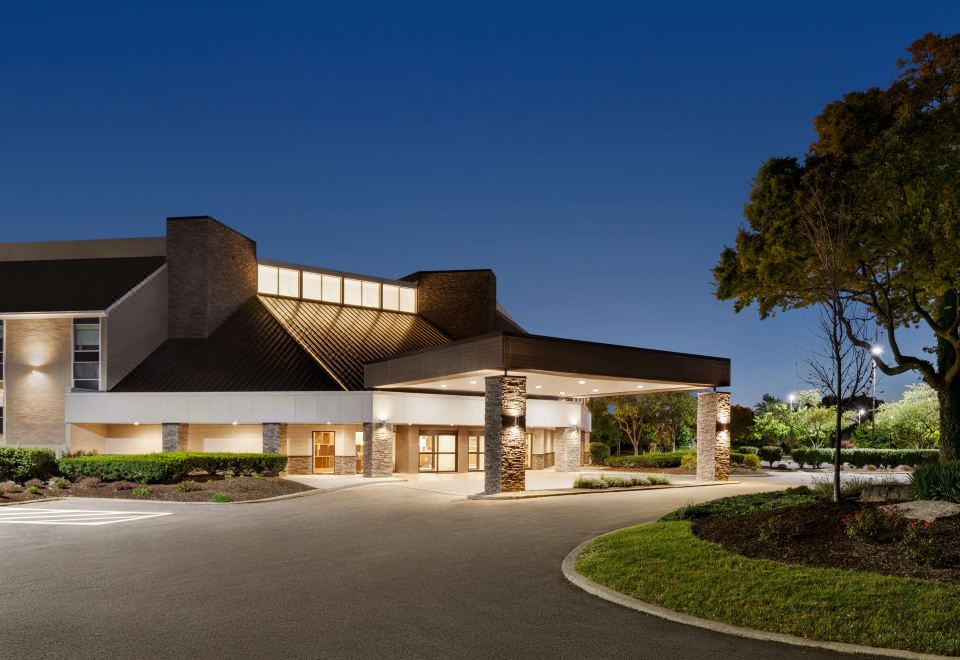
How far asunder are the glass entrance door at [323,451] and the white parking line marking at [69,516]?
15.5 metres

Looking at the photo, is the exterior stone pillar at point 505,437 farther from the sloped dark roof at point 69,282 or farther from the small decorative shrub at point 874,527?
the sloped dark roof at point 69,282

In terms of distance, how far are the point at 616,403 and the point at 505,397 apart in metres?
28.8

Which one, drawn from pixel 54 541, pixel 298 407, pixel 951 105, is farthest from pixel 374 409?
pixel 951 105

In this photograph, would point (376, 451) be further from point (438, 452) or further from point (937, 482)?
point (937, 482)

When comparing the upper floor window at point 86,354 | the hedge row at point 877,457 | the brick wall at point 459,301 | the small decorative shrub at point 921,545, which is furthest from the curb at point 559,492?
the upper floor window at point 86,354

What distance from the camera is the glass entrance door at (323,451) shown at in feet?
115

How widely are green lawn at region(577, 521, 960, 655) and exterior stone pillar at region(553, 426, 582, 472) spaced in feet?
95.4

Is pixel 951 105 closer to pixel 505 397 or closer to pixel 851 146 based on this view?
pixel 851 146

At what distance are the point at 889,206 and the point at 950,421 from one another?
5.79 meters

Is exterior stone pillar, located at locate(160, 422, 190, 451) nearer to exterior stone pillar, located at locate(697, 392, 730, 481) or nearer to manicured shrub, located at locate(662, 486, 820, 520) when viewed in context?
exterior stone pillar, located at locate(697, 392, 730, 481)

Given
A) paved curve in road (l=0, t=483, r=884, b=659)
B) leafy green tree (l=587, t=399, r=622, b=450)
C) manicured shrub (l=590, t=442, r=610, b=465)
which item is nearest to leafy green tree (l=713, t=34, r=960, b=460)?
paved curve in road (l=0, t=483, r=884, b=659)

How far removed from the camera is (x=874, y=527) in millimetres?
10508

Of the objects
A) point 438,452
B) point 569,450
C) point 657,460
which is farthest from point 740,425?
point 438,452

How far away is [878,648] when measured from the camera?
23.2ft
